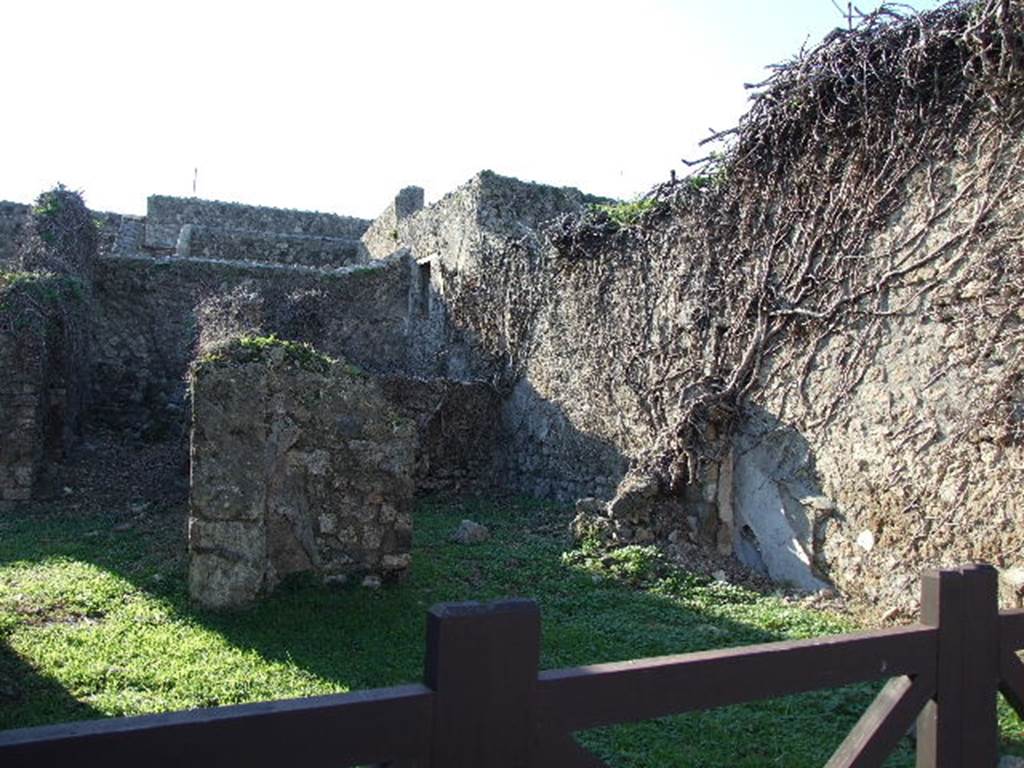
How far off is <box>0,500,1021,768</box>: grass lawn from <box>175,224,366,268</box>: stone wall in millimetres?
11489

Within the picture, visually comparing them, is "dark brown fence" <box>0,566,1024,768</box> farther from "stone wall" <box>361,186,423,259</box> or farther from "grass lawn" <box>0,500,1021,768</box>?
"stone wall" <box>361,186,423,259</box>

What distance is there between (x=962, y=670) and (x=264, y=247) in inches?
717

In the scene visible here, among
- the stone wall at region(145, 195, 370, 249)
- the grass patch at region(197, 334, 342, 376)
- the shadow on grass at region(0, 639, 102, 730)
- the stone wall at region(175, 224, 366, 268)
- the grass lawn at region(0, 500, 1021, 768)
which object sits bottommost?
the shadow on grass at region(0, 639, 102, 730)

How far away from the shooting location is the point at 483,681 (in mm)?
1651

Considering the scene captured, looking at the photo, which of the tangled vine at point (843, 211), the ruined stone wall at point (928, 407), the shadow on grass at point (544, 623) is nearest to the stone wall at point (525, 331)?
the tangled vine at point (843, 211)

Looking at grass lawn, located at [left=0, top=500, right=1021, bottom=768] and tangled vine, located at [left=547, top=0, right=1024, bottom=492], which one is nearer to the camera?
grass lawn, located at [left=0, top=500, right=1021, bottom=768]

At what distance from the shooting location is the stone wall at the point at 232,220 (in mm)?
19875

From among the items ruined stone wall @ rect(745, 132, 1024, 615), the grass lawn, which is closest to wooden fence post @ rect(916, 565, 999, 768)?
the grass lawn

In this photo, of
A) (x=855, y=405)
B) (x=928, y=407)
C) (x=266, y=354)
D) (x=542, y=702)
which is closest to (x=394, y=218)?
(x=266, y=354)

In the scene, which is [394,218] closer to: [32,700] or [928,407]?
[928,407]

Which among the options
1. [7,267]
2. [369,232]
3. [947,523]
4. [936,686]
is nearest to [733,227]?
[947,523]

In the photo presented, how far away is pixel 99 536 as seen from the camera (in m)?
7.75

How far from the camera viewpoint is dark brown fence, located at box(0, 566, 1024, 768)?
4.59ft

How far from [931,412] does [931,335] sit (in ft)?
1.58
